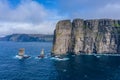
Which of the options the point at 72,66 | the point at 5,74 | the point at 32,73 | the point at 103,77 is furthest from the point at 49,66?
the point at 103,77

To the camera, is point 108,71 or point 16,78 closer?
point 16,78

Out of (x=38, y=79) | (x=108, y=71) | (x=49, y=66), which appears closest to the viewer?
(x=38, y=79)

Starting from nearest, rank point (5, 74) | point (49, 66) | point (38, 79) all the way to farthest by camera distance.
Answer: point (38, 79) → point (5, 74) → point (49, 66)

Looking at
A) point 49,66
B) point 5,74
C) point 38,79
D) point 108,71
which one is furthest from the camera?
point 49,66

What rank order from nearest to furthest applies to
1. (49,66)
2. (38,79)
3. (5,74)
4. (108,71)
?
(38,79) → (5,74) → (108,71) → (49,66)

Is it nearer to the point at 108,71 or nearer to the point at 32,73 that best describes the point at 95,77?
the point at 108,71

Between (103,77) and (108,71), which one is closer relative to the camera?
(103,77)

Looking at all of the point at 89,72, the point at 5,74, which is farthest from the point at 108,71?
the point at 5,74

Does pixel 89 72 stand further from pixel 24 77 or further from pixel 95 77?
pixel 24 77
